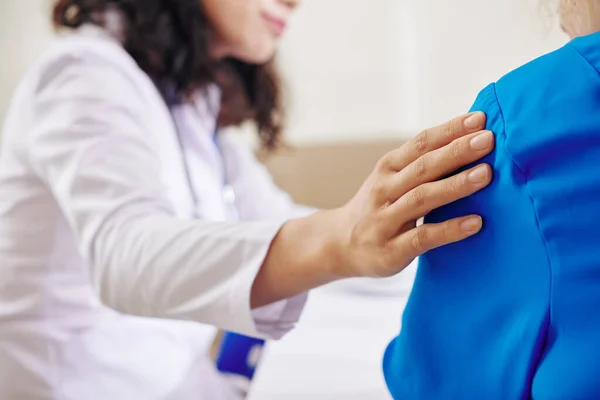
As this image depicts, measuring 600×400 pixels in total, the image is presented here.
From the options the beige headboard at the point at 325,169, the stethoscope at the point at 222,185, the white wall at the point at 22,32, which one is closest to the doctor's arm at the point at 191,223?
the stethoscope at the point at 222,185

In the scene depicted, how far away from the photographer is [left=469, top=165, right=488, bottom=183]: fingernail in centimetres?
34

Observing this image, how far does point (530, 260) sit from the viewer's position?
32cm

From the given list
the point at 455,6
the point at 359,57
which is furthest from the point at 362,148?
the point at 455,6

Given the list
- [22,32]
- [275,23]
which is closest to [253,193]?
[275,23]

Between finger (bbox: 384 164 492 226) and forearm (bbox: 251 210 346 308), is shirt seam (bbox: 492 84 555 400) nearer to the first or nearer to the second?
finger (bbox: 384 164 492 226)

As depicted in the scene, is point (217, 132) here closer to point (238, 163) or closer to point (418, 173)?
point (238, 163)

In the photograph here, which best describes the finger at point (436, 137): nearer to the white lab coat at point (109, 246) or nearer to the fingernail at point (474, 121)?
the fingernail at point (474, 121)

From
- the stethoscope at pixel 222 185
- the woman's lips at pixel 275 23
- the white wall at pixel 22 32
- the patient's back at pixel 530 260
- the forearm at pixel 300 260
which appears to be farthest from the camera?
the white wall at pixel 22 32

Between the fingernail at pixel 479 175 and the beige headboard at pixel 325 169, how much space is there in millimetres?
274

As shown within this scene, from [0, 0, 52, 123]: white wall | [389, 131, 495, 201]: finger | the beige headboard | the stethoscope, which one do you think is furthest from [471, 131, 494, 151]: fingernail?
[0, 0, 52, 123]: white wall

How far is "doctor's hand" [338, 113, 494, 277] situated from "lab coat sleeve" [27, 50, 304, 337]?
0.10 metres

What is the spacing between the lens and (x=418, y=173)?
357mm

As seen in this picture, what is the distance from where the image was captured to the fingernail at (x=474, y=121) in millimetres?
351

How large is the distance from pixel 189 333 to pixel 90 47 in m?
0.34
